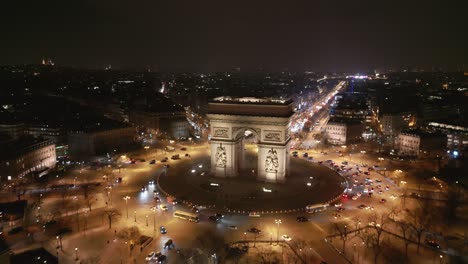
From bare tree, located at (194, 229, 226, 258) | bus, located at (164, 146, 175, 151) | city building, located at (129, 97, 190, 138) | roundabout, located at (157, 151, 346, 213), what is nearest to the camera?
bare tree, located at (194, 229, 226, 258)

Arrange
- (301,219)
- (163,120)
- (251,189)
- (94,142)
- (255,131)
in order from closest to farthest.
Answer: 1. (301,219)
2. (251,189)
3. (255,131)
4. (94,142)
5. (163,120)

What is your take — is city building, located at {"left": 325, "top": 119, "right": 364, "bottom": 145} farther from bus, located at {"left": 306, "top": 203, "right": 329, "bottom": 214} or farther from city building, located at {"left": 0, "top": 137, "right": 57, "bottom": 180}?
city building, located at {"left": 0, "top": 137, "right": 57, "bottom": 180}

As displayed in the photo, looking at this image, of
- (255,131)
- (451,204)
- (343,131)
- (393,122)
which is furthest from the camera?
(393,122)

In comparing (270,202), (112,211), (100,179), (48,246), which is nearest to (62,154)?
(100,179)

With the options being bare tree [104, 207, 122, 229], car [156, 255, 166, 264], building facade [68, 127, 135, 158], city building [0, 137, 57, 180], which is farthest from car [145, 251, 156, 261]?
building facade [68, 127, 135, 158]

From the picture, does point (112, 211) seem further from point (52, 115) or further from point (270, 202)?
point (52, 115)

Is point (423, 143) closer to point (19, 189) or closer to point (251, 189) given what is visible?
point (251, 189)

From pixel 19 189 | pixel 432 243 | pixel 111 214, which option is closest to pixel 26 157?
pixel 19 189
